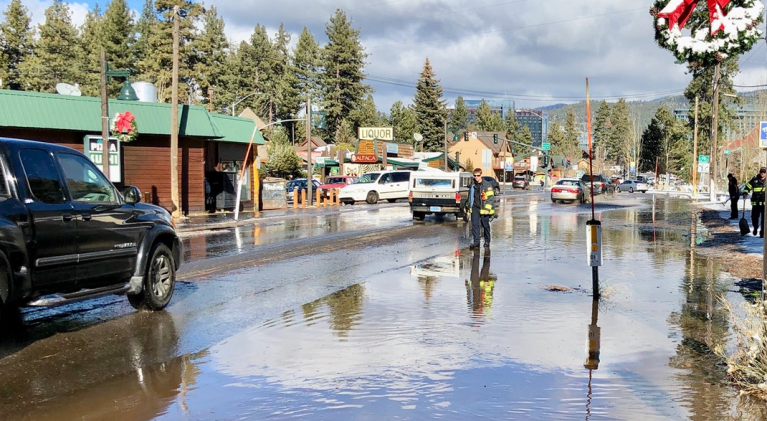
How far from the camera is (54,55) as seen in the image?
235 ft

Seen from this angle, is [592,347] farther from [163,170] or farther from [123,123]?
[163,170]

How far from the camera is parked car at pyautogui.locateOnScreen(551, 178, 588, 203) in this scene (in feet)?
136

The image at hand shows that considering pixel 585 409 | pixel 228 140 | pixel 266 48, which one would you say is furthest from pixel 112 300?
pixel 266 48

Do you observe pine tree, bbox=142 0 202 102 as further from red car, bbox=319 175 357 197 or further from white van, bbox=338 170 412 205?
white van, bbox=338 170 412 205

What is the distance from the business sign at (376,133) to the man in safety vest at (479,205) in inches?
2112

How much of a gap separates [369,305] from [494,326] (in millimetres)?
1908

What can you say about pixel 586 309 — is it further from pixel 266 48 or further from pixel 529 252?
pixel 266 48

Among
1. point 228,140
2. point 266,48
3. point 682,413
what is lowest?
point 682,413

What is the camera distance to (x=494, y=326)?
26.5ft

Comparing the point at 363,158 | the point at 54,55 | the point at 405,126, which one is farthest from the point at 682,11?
the point at 405,126

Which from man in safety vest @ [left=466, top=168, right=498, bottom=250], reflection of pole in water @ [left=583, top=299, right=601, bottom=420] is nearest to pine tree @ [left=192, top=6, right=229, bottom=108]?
man in safety vest @ [left=466, top=168, right=498, bottom=250]

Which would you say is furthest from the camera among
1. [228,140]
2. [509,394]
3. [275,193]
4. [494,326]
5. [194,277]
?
[275,193]

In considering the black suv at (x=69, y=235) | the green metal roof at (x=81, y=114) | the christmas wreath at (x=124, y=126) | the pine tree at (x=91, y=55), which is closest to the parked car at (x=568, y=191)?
the green metal roof at (x=81, y=114)

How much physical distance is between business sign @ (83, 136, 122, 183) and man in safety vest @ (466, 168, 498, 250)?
1237cm
